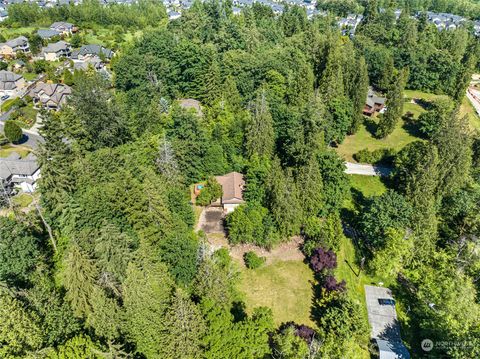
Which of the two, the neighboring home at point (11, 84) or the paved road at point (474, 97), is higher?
the neighboring home at point (11, 84)

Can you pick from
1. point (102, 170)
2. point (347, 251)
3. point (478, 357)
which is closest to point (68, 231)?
point (102, 170)

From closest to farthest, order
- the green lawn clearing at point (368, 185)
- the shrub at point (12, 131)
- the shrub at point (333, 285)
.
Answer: the shrub at point (333, 285)
the green lawn clearing at point (368, 185)
the shrub at point (12, 131)

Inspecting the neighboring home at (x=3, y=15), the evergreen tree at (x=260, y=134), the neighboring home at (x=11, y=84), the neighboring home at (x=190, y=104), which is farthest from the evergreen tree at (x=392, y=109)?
the neighboring home at (x=3, y=15)

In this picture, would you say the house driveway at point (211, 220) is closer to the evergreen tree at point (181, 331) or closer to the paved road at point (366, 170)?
the evergreen tree at point (181, 331)

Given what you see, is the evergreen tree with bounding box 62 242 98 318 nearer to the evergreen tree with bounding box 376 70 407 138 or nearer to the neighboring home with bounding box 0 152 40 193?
the neighboring home with bounding box 0 152 40 193

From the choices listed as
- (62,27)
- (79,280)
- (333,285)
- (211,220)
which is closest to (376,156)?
(333,285)

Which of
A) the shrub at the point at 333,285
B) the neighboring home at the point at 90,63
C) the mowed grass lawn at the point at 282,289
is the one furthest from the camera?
the neighboring home at the point at 90,63
